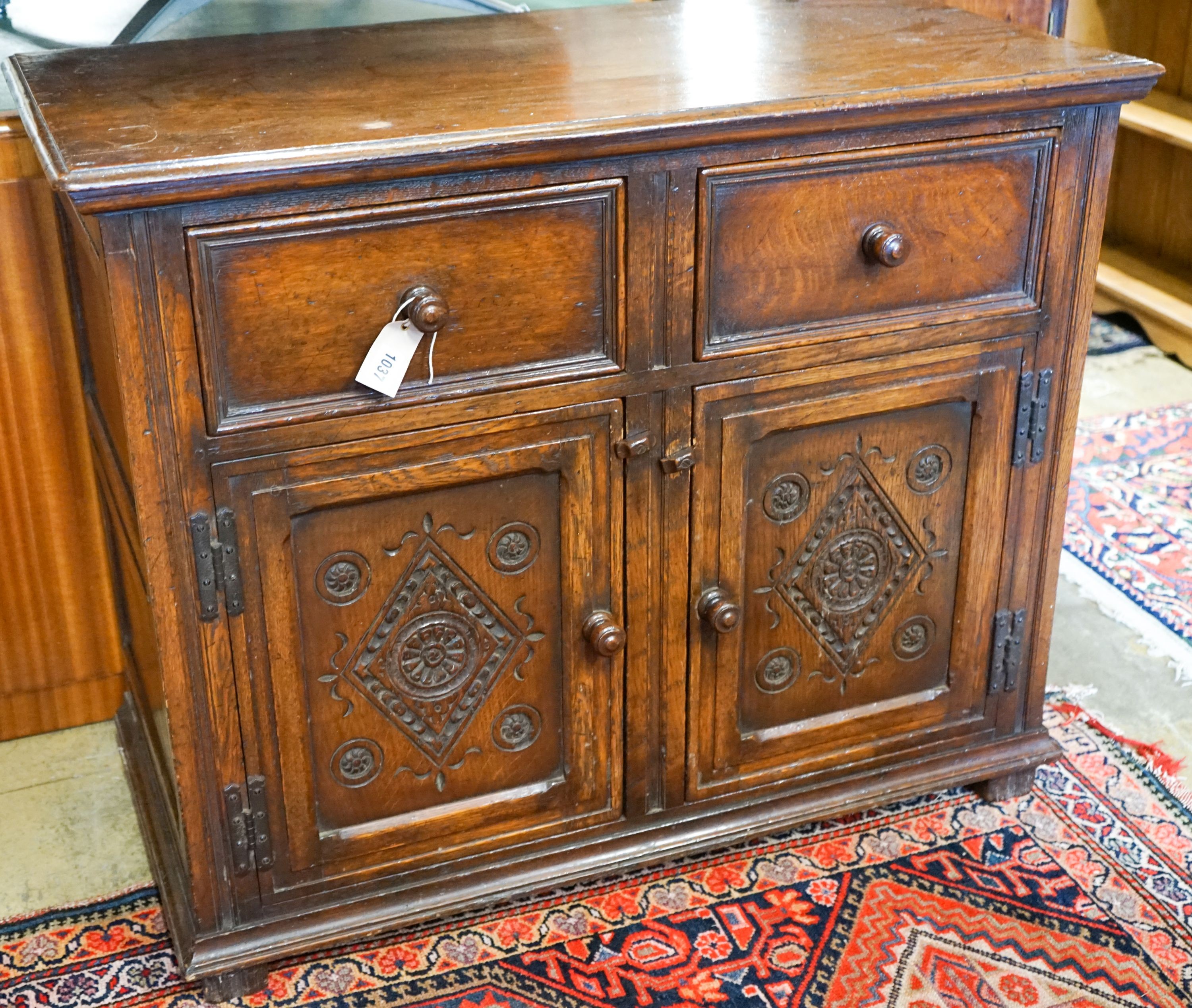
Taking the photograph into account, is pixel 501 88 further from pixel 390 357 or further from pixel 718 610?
pixel 718 610

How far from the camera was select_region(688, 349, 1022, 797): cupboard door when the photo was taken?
68.9 inches

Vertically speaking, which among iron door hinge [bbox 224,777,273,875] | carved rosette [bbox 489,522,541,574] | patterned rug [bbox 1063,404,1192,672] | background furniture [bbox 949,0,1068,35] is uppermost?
background furniture [bbox 949,0,1068,35]

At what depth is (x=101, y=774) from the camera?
2178mm

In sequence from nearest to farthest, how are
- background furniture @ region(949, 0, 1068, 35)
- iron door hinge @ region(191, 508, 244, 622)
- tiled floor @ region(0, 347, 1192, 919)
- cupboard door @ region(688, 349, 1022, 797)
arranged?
iron door hinge @ region(191, 508, 244, 622), cupboard door @ region(688, 349, 1022, 797), tiled floor @ region(0, 347, 1192, 919), background furniture @ region(949, 0, 1068, 35)

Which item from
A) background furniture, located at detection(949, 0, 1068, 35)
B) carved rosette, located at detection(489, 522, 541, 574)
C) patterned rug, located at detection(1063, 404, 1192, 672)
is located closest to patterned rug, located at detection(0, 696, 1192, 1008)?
carved rosette, located at detection(489, 522, 541, 574)

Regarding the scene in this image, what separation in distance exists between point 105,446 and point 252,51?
1.78ft

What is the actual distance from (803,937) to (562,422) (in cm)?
75

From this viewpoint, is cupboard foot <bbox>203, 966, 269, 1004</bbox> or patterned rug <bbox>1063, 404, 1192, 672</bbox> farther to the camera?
patterned rug <bbox>1063, 404, 1192, 672</bbox>

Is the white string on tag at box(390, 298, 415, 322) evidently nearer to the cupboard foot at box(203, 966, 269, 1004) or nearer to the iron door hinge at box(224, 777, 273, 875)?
the iron door hinge at box(224, 777, 273, 875)

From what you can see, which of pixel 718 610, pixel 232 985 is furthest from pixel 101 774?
pixel 718 610

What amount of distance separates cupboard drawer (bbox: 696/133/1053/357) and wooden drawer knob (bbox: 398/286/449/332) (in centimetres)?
31

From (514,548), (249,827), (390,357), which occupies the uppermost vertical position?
(390,357)

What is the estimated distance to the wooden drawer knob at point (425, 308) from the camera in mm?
1481

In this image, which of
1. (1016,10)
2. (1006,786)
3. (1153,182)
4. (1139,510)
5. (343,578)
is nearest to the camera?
(343,578)
